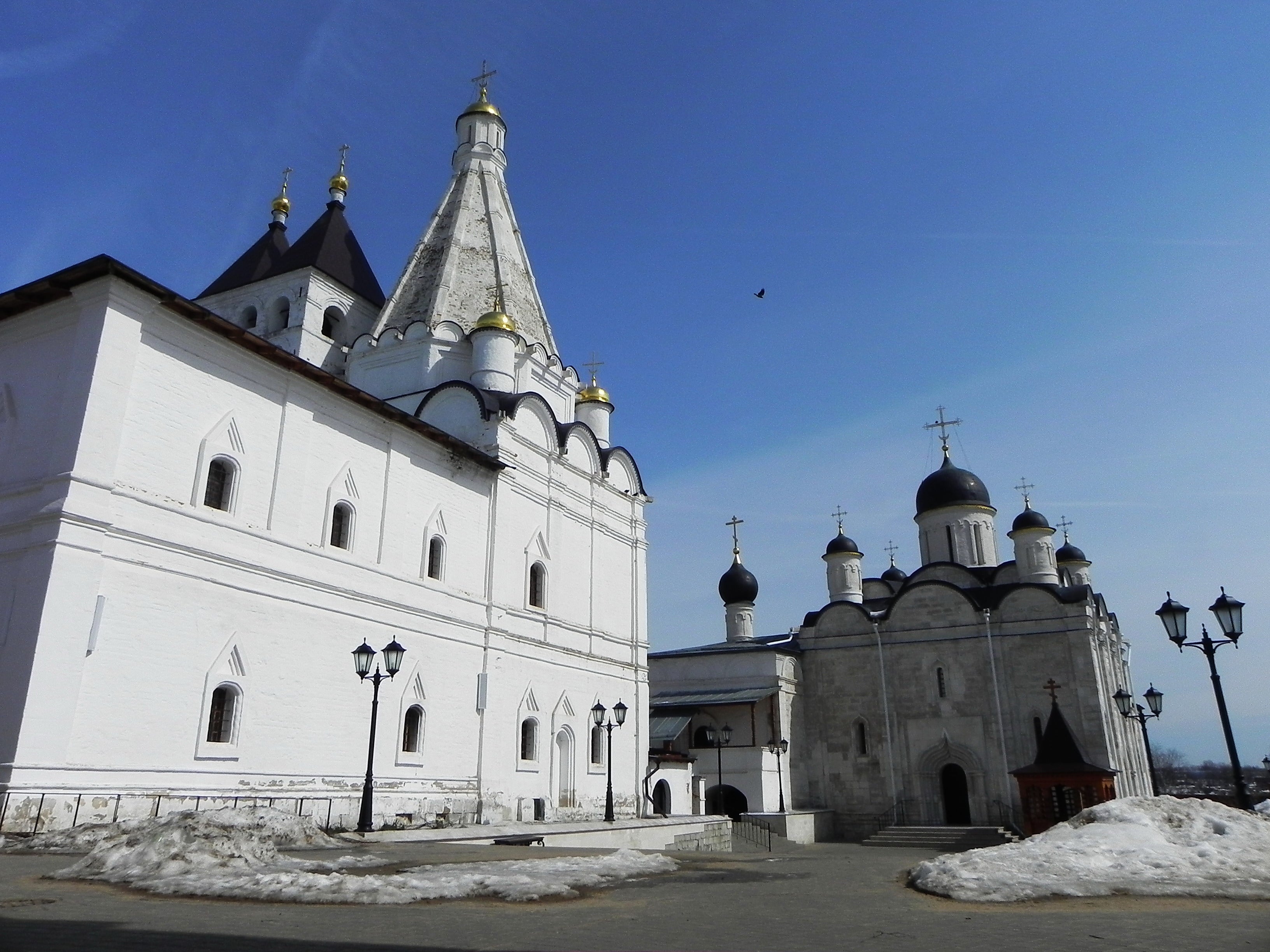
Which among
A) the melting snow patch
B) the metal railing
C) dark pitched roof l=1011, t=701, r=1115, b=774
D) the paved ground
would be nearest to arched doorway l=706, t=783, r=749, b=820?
the metal railing

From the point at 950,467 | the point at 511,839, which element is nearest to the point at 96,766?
the point at 511,839

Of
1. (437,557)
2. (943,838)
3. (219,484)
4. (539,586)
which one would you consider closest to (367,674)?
(219,484)

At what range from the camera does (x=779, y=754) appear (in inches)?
1153

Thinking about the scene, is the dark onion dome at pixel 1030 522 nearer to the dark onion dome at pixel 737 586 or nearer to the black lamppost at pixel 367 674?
the dark onion dome at pixel 737 586

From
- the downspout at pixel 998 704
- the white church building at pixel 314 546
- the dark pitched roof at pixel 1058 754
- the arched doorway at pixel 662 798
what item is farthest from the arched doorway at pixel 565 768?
the downspout at pixel 998 704

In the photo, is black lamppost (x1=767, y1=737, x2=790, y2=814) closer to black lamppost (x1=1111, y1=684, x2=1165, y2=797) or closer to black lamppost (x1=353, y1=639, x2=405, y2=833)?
black lamppost (x1=1111, y1=684, x2=1165, y2=797)

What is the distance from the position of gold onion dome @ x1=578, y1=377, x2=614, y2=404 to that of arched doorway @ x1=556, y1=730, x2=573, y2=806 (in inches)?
360

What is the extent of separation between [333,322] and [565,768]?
498 inches

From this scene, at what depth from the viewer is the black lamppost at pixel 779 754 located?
28.9m

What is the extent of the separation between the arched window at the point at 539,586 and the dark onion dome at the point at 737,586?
17106 millimetres

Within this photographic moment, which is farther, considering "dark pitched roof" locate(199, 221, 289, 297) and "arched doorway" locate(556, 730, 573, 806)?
"dark pitched roof" locate(199, 221, 289, 297)

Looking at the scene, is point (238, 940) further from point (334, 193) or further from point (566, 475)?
point (334, 193)

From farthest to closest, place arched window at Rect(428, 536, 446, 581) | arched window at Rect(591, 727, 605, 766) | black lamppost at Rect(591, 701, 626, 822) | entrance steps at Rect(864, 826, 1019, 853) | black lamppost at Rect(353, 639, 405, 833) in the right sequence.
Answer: entrance steps at Rect(864, 826, 1019, 853), arched window at Rect(591, 727, 605, 766), black lamppost at Rect(591, 701, 626, 822), arched window at Rect(428, 536, 446, 581), black lamppost at Rect(353, 639, 405, 833)

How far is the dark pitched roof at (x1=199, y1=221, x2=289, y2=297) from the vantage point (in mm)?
24328
